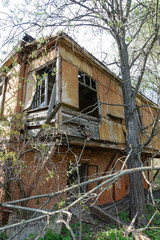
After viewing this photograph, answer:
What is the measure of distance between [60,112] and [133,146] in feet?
8.58

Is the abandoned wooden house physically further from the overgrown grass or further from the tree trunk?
the overgrown grass

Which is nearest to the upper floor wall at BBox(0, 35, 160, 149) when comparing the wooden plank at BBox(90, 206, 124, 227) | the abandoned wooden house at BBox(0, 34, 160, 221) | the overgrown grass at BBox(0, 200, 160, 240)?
the abandoned wooden house at BBox(0, 34, 160, 221)

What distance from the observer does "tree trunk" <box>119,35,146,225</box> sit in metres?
4.89

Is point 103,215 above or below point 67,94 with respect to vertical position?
below

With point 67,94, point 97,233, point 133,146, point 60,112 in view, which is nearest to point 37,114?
point 60,112

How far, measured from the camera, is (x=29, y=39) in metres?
6.93

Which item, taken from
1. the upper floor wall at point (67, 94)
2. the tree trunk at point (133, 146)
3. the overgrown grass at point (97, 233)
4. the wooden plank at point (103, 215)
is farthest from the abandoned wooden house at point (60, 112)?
the overgrown grass at point (97, 233)

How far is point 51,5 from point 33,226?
589 centimetres

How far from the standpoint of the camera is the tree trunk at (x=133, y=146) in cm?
489

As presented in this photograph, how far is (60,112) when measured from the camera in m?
4.86

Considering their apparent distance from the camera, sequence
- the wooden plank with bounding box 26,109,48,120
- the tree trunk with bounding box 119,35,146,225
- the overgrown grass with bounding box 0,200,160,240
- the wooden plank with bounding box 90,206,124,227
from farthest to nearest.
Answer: the wooden plank with bounding box 26,109,48,120 < the wooden plank with bounding box 90,206,124,227 < the tree trunk with bounding box 119,35,146,225 < the overgrown grass with bounding box 0,200,160,240

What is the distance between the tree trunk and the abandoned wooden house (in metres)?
0.47

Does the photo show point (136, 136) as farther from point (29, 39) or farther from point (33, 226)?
point (29, 39)

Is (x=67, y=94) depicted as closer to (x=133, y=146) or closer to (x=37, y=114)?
(x=37, y=114)
